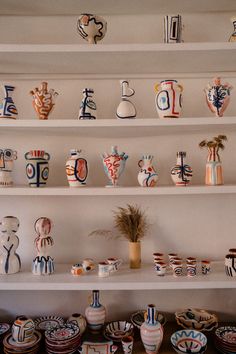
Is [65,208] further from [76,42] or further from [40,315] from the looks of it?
[76,42]

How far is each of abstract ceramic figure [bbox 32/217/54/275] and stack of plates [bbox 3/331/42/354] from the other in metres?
0.22

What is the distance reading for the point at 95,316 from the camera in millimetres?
1037

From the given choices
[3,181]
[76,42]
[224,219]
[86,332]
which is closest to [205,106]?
[224,219]

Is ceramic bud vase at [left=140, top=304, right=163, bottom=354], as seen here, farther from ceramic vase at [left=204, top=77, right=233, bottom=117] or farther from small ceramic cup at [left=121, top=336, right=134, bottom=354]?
ceramic vase at [left=204, top=77, right=233, bottom=117]

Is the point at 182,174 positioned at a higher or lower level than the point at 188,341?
higher

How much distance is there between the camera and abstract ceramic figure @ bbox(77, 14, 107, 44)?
0.98 m

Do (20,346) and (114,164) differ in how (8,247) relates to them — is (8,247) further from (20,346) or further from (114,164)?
(114,164)

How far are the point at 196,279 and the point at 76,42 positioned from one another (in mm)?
1022

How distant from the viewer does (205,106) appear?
1.15 metres

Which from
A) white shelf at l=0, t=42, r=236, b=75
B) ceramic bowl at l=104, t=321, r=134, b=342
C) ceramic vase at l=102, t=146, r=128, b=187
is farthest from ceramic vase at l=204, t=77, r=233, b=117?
ceramic bowl at l=104, t=321, r=134, b=342

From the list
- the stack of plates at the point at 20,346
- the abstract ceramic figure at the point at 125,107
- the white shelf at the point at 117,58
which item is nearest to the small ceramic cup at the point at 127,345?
the stack of plates at the point at 20,346

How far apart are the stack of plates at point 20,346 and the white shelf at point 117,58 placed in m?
0.98

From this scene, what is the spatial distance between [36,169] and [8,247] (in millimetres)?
300

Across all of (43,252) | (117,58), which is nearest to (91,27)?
(117,58)
